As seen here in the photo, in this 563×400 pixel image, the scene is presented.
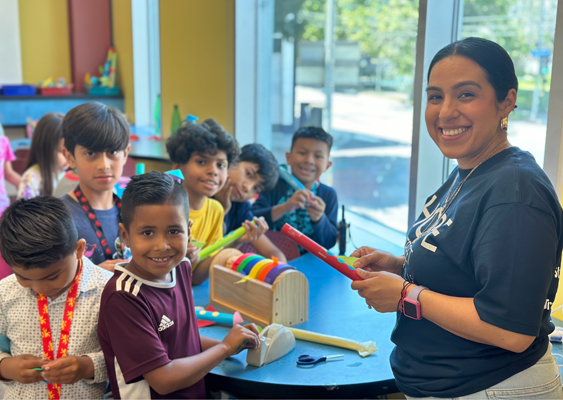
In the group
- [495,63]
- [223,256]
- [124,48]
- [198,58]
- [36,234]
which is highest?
[124,48]

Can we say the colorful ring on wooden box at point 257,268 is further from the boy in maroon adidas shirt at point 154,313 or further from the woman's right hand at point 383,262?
the woman's right hand at point 383,262

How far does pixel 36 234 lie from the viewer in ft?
4.12

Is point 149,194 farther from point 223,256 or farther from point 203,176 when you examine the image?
point 203,176

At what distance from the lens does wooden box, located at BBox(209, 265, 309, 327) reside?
1.60 m

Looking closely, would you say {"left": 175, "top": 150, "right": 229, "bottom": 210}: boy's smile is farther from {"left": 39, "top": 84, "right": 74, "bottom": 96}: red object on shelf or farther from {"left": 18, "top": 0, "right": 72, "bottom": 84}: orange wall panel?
{"left": 18, "top": 0, "right": 72, "bottom": 84}: orange wall panel

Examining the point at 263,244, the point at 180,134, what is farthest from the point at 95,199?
the point at 263,244

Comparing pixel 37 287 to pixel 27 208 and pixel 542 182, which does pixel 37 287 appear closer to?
pixel 27 208

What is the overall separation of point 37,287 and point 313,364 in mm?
709

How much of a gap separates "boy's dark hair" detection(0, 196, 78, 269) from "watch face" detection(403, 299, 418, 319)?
798 mm

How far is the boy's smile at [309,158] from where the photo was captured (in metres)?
2.39

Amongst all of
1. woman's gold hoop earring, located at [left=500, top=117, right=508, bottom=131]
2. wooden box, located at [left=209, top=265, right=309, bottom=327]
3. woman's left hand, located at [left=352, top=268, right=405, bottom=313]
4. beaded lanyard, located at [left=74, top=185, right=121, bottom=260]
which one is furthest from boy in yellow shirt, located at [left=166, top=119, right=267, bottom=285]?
woman's gold hoop earring, located at [left=500, top=117, right=508, bottom=131]

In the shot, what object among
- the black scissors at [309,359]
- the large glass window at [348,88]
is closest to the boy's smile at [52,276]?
the black scissors at [309,359]

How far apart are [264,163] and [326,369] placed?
1125 millimetres

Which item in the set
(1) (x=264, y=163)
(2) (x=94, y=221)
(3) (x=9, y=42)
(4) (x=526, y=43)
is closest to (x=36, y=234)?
(2) (x=94, y=221)
